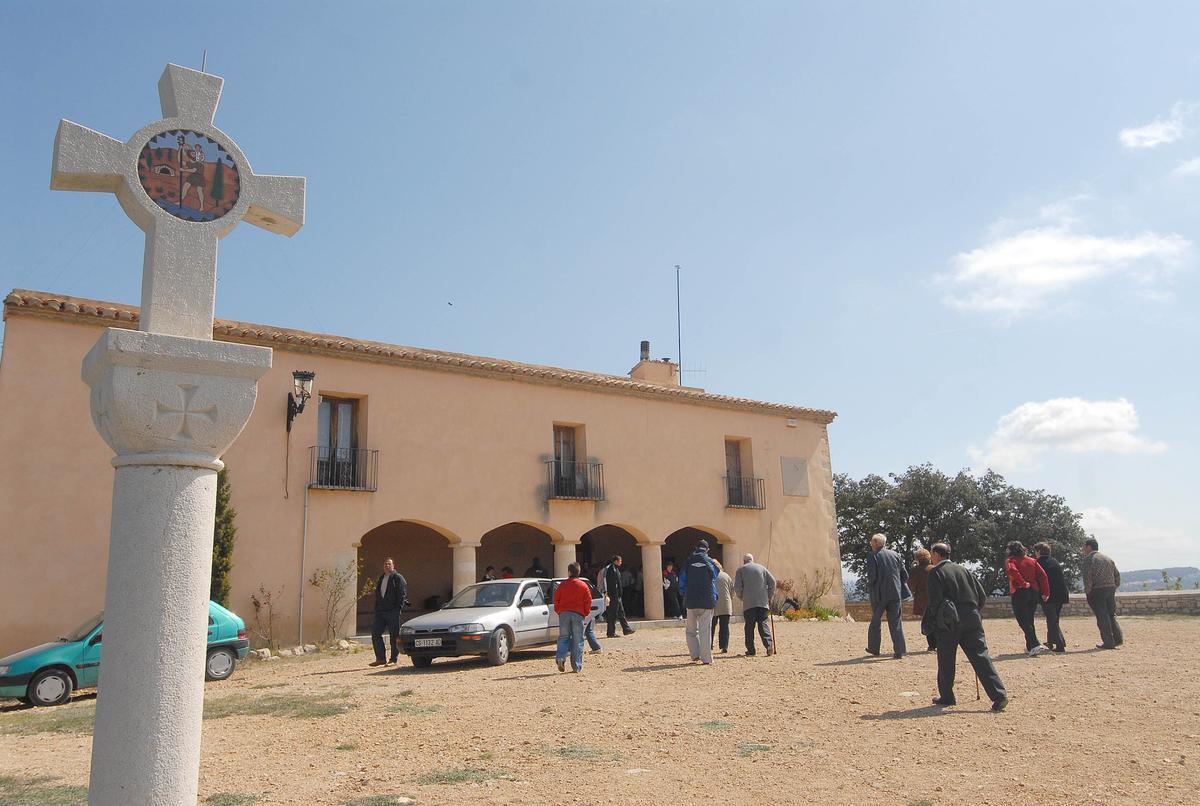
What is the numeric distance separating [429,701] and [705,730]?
3.33m

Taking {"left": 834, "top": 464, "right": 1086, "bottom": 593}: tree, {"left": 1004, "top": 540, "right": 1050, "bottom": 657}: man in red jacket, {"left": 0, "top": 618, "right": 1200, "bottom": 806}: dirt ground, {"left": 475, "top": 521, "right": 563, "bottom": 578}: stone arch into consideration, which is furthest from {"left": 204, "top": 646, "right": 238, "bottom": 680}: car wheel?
{"left": 834, "top": 464, "right": 1086, "bottom": 593}: tree

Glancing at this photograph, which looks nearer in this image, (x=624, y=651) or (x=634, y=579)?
(x=624, y=651)

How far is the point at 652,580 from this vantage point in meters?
21.5

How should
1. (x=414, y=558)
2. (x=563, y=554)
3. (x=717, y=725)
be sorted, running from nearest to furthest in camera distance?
(x=717, y=725)
(x=563, y=554)
(x=414, y=558)

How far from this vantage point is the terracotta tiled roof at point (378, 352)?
14.8 metres

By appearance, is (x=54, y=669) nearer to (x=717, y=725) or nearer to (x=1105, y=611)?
(x=717, y=725)

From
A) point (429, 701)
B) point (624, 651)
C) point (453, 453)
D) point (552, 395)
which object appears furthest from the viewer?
point (552, 395)

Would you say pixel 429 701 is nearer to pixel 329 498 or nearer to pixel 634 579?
pixel 329 498

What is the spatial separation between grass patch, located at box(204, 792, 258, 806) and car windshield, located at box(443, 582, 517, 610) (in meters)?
7.73

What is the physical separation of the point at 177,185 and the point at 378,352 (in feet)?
45.4

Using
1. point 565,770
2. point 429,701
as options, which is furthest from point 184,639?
point 429,701

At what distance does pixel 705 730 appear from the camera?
7039 millimetres

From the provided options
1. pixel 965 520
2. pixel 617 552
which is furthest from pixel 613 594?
pixel 965 520

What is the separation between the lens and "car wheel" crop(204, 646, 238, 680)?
11961 millimetres
